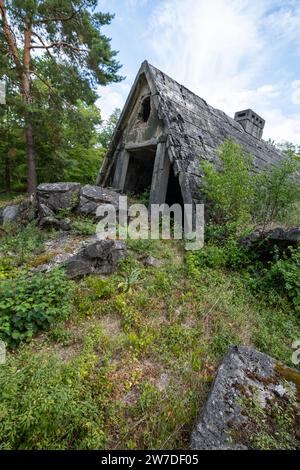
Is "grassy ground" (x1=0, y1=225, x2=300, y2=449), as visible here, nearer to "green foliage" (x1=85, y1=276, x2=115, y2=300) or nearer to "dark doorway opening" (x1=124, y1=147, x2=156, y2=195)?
"green foliage" (x1=85, y1=276, x2=115, y2=300)

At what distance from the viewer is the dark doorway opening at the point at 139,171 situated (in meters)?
9.15

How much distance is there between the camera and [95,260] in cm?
440

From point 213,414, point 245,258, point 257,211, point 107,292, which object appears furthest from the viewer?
point 257,211

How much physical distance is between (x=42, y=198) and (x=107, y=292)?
357 cm

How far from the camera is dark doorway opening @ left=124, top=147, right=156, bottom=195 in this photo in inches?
360

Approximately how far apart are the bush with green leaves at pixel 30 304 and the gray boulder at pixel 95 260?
0.36m

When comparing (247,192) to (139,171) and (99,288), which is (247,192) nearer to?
(99,288)

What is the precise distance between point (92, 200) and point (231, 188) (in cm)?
338

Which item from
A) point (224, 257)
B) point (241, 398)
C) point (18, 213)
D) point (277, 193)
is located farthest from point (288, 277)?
point (18, 213)

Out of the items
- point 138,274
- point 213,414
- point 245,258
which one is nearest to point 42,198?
point 138,274

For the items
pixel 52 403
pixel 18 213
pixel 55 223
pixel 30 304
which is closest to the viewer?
pixel 52 403

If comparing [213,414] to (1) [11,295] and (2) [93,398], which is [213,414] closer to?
(2) [93,398]

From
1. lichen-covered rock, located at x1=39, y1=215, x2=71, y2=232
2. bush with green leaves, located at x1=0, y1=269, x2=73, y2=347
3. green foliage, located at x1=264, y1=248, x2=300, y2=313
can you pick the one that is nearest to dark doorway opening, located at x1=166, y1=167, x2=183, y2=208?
lichen-covered rock, located at x1=39, y1=215, x2=71, y2=232

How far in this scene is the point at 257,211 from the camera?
6.24 m
